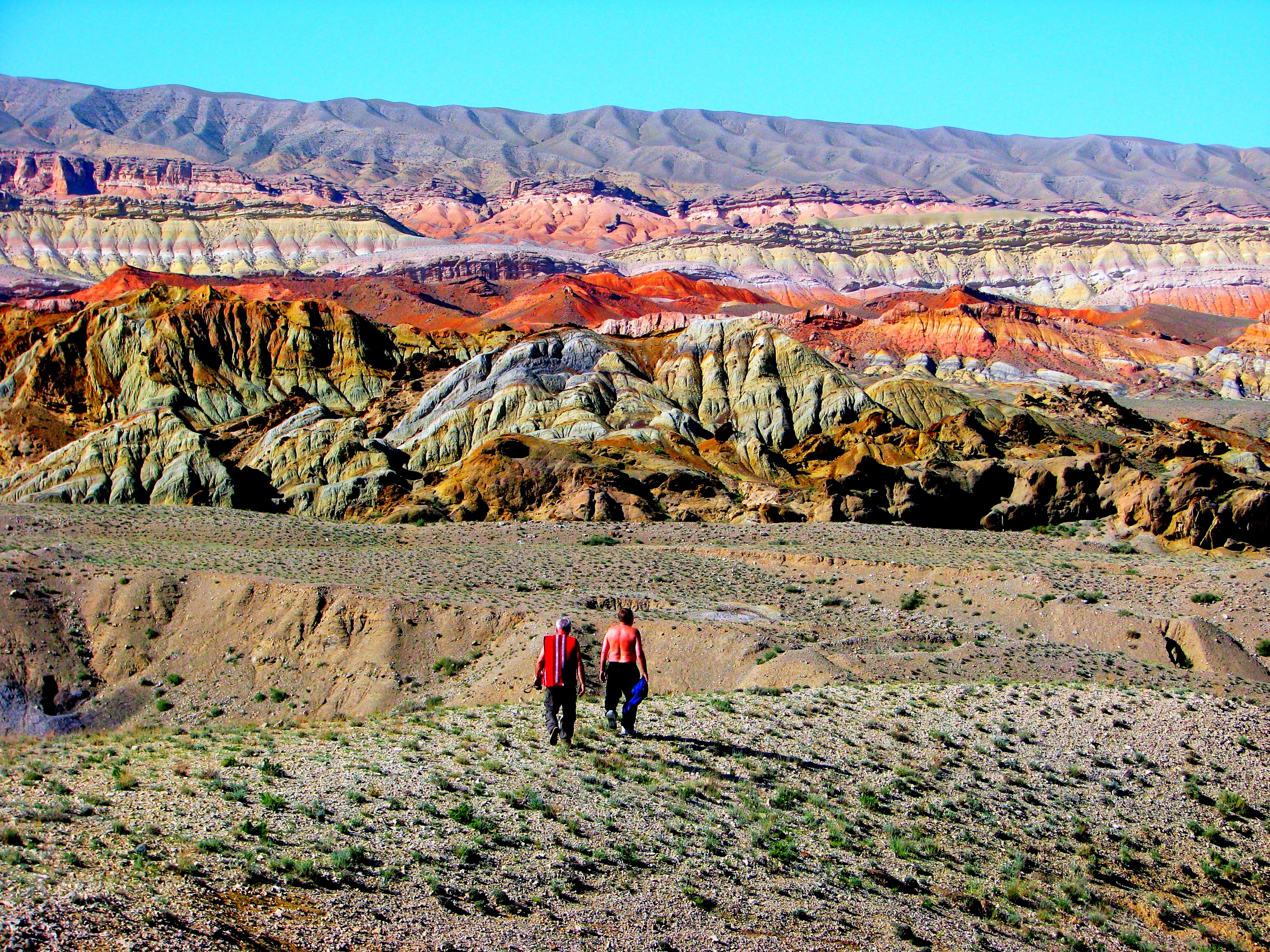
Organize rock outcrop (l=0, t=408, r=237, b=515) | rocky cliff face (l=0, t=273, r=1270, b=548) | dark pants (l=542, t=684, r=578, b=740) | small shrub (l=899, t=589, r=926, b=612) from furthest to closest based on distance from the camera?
rock outcrop (l=0, t=408, r=237, b=515)
rocky cliff face (l=0, t=273, r=1270, b=548)
small shrub (l=899, t=589, r=926, b=612)
dark pants (l=542, t=684, r=578, b=740)

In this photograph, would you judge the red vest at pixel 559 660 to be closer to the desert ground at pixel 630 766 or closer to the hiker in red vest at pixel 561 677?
the hiker in red vest at pixel 561 677

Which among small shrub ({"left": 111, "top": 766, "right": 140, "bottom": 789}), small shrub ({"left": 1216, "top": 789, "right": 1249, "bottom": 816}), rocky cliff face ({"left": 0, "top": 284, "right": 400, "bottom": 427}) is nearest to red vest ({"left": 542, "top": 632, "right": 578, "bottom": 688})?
small shrub ({"left": 111, "top": 766, "right": 140, "bottom": 789})

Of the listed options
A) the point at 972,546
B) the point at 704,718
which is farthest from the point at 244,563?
the point at 972,546

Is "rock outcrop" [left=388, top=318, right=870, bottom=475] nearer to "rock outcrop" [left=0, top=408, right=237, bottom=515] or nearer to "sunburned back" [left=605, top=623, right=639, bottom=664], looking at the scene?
"rock outcrop" [left=0, top=408, right=237, bottom=515]

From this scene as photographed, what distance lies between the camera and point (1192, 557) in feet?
127

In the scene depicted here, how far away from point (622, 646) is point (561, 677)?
0.86 metres

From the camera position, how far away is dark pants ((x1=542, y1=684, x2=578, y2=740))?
13781 millimetres

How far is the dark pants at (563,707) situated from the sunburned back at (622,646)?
59cm

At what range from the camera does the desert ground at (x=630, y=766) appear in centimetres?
975

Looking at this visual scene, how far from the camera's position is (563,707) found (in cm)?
1384

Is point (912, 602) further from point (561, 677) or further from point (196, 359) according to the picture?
point (196, 359)

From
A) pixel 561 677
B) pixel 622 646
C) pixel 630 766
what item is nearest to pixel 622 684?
pixel 622 646

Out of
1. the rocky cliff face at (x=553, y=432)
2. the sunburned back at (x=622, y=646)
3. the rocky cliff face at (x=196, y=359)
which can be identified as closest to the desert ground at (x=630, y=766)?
the sunburned back at (x=622, y=646)

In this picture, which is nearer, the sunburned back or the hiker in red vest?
the hiker in red vest
